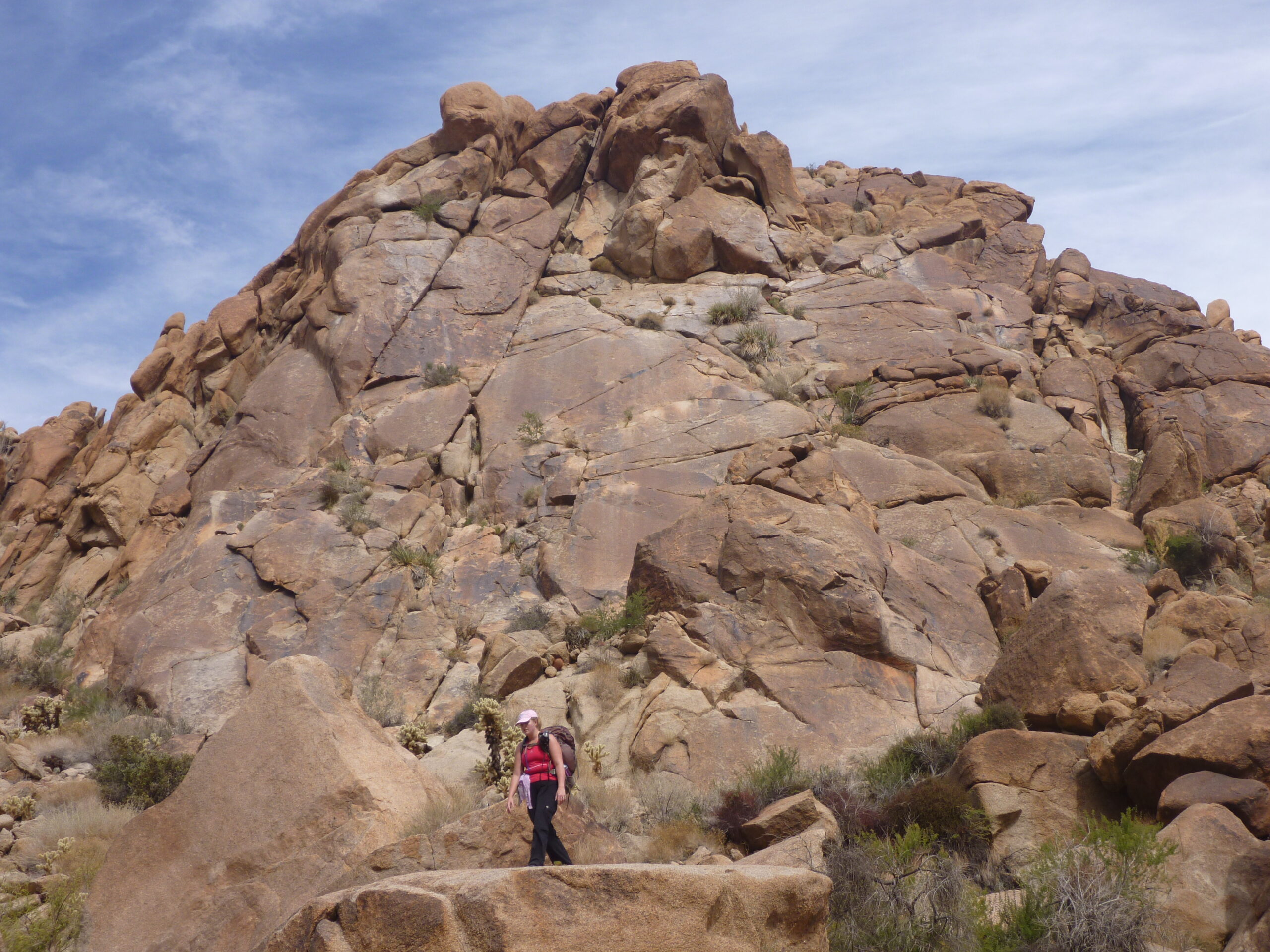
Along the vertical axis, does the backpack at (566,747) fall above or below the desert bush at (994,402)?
below

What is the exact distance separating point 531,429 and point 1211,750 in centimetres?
1388

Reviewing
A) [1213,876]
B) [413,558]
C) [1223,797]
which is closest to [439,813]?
[1213,876]

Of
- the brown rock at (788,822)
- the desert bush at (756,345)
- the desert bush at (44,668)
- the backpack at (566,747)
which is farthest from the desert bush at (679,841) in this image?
the desert bush at (756,345)

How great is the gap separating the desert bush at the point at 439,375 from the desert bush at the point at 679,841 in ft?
43.6

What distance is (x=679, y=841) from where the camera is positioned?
29.8ft

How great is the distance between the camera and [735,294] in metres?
23.6

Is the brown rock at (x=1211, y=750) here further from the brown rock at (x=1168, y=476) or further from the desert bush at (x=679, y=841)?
the brown rock at (x=1168, y=476)

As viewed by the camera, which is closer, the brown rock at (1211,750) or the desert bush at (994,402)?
the brown rock at (1211,750)

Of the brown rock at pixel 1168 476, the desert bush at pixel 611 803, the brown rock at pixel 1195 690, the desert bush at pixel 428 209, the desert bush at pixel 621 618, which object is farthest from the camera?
the desert bush at pixel 428 209

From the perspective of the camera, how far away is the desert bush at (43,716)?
43.1 ft

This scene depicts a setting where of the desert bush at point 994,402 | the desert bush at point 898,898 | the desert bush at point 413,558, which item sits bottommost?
the desert bush at point 898,898

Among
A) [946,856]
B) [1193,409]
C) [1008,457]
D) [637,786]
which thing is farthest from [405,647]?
[1193,409]

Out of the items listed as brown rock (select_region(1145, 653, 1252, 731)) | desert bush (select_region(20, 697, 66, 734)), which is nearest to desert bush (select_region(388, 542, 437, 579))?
desert bush (select_region(20, 697, 66, 734))

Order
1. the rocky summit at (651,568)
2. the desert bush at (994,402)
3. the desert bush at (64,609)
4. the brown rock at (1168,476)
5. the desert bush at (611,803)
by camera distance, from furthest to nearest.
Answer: the desert bush at (994,402) → the desert bush at (64,609) → the brown rock at (1168,476) → the desert bush at (611,803) → the rocky summit at (651,568)
